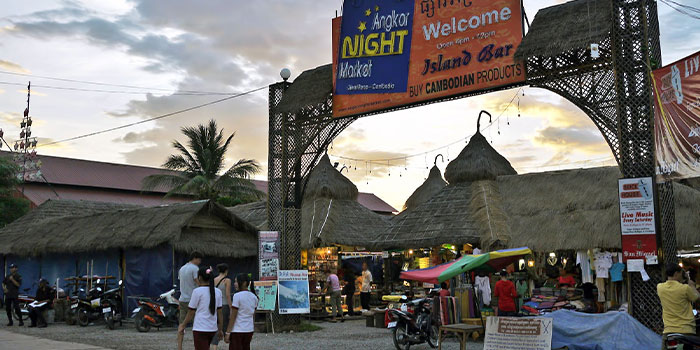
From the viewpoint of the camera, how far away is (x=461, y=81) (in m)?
14.6

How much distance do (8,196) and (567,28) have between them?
2816 centimetres

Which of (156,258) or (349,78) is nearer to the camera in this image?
(349,78)

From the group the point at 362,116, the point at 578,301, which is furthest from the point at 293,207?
the point at 578,301

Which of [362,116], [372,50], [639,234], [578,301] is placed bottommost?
[578,301]

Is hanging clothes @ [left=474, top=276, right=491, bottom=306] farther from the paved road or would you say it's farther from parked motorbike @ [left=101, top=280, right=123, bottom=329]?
parked motorbike @ [left=101, top=280, right=123, bottom=329]

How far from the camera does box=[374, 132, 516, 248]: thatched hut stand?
19.7 metres

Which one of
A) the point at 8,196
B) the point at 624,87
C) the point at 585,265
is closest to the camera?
the point at 624,87

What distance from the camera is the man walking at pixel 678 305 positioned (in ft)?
27.1

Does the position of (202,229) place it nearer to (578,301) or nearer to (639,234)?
(578,301)

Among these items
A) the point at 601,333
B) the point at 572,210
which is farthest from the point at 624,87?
the point at 572,210

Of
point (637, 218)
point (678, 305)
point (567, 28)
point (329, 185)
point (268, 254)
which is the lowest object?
point (678, 305)

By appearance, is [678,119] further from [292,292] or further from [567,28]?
[292,292]

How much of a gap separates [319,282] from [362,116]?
9.03 metres

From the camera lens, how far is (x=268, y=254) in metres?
17.0
